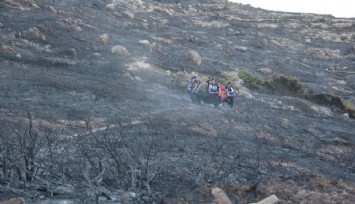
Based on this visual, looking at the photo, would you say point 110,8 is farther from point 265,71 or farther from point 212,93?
point 212,93

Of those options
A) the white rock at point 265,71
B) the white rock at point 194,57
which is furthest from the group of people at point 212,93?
the white rock at point 265,71

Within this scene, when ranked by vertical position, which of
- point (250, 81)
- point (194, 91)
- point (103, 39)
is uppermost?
point (103, 39)

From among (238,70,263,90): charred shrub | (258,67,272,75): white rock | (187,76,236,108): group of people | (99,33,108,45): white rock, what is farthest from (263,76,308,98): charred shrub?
(99,33,108,45): white rock

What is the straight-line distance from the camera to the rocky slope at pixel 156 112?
6535 mm

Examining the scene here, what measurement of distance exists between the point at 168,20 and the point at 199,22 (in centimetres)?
401

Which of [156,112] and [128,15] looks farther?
[128,15]

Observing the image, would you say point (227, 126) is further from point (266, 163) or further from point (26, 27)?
point (26, 27)

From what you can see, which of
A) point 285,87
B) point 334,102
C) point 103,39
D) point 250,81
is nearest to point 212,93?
point 250,81

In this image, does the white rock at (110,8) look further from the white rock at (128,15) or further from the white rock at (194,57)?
the white rock at (194,57)

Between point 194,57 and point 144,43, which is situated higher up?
point 144,43

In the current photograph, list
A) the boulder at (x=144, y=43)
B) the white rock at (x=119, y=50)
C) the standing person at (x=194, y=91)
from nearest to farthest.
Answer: the standing person at (x=194, y=91), the white rock at (x=119, y=50), the boulder at (x=144, y=43)

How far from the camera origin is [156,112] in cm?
1380

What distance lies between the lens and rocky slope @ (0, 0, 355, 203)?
654cm

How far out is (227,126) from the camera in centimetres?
1316
